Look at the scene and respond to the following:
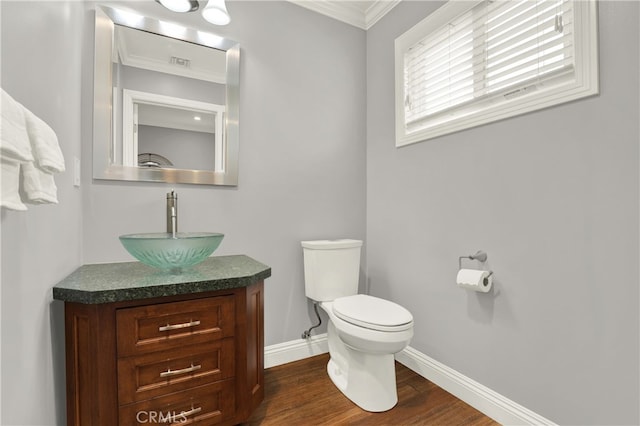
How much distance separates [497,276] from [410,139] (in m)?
0.98

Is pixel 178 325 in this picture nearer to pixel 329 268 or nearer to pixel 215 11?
pixel 329 268

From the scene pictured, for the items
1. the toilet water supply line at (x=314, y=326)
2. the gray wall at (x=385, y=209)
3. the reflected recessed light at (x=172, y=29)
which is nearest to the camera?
the gray wall at (x=385, y=209)

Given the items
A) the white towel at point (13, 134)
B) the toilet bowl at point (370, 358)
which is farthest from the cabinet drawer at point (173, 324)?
the white towel at point (13, 134)

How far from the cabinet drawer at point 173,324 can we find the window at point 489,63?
5.04ft

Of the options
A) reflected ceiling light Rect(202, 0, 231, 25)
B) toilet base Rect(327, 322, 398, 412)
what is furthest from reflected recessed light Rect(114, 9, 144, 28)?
toilet base Rect(327, 322, 398, 412)

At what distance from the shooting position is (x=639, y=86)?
3.45ft

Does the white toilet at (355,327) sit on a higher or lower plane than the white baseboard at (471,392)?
higher

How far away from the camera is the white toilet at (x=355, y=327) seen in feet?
4.71

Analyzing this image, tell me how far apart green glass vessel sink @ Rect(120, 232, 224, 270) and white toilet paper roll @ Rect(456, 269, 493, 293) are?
122 centimetres

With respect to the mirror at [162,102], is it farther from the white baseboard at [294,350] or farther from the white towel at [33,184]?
the white baseboard at [294,350]

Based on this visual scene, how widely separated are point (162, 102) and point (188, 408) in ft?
5.08

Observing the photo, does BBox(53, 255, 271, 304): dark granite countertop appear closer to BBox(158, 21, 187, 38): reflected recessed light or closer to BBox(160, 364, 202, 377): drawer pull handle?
BBox(160, 364, 202, 377): drawer pull handle

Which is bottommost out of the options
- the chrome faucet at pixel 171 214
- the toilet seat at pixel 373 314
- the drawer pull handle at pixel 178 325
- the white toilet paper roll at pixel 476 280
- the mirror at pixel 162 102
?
the toilet seat at pixel 373 314

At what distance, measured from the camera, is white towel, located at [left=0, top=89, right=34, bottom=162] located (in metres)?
0.53
